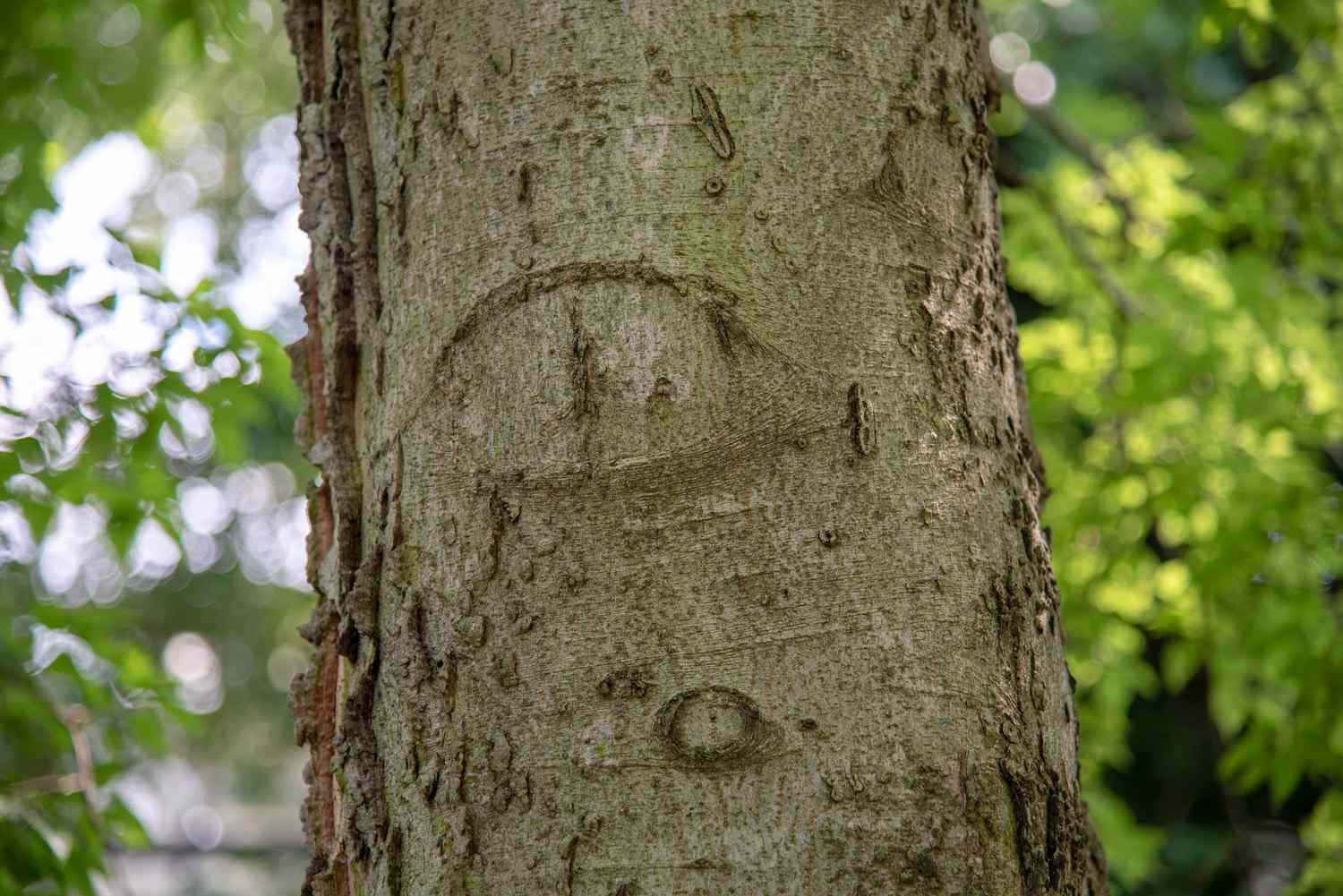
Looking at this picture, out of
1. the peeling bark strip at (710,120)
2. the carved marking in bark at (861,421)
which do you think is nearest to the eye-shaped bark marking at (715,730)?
the carved marking in bark at (861,421)

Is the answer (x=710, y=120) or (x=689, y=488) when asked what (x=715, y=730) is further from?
(x=710, y=120)

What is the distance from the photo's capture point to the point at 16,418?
7.16 feet

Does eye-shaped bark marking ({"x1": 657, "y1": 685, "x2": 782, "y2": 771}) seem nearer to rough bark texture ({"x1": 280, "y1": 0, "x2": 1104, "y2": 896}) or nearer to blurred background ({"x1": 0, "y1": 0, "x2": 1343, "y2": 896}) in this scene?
rough bark texture ({"x1": 280, "y1": 0, "x2": 1104, "y2": 896})

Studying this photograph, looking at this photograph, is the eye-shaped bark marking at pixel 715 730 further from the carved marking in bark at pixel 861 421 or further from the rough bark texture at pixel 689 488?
the carved marking in bark at pixel 861 421

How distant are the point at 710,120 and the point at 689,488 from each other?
1.10 ft

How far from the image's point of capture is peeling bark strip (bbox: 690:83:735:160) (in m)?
0.90

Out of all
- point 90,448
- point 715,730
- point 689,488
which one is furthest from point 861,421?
point 90,448

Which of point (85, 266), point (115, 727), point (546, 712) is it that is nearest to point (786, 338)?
point (546, 712)

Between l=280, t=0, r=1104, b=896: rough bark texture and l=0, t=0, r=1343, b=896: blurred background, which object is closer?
l=280, t=0, r=1104, b=896: rough bark texture

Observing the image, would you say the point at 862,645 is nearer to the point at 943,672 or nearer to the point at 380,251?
the point at 943,672

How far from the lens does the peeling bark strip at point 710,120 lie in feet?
2.96

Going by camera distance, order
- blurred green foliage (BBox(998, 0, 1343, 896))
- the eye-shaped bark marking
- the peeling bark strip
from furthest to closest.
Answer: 1. blurred green foliage (BBox(998, 0, 1343, 896))
2. the peeling bark strip
3. the eye-shaped bark marking

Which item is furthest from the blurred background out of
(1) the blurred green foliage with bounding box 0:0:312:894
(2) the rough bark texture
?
(2) the rough bark texture

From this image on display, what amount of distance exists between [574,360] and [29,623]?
7.26 feet
